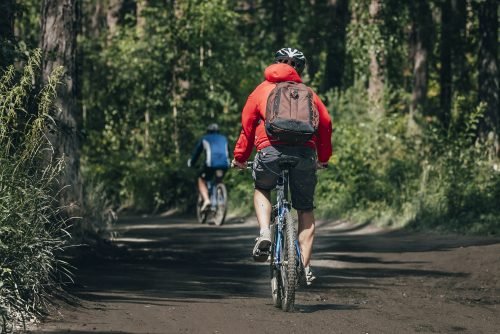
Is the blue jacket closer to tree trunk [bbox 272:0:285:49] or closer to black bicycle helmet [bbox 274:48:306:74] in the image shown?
black bicycle helmet [bbox 274:48:306:74]

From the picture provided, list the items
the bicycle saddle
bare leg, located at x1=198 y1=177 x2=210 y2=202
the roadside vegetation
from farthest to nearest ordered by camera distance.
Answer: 1. bare leg, located at x1=198 y1=177 x2=210 y2=202
2. the roadside vegetation
3. the bicycle saddle

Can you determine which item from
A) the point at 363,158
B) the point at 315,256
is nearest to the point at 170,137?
the point at 363,158

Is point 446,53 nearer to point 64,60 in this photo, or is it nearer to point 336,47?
point 336,47

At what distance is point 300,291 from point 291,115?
2469 millimetres

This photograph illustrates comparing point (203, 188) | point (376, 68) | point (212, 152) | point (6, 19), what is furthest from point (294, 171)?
point (376, 68)

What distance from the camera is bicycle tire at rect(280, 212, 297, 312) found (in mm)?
9938

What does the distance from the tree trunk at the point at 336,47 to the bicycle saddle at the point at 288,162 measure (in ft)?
80.8

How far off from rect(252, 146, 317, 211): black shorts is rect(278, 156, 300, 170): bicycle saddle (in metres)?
0.02

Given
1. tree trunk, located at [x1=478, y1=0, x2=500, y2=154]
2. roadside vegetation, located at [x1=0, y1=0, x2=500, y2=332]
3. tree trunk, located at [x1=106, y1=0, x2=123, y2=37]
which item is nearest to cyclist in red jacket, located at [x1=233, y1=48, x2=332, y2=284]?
roadside vegetation, located at [x1=0, y1=0, x2=500, y2=332]

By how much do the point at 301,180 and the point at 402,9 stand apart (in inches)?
891

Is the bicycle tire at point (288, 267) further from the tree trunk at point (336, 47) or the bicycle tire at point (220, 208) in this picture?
the tree trunk at point (336, 47)

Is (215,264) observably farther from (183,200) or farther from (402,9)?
(402,9)

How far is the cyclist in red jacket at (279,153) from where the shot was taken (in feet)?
33.9

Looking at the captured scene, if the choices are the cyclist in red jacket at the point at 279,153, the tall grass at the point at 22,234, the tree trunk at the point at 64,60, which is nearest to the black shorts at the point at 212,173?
the tree trunk at the point at 64,60
